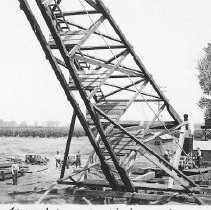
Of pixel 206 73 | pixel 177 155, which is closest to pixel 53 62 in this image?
pixel 177 155

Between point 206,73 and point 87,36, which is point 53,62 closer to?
point 87,36

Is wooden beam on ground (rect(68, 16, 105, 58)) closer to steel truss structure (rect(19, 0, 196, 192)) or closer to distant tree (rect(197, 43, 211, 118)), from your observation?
steel truss structure (rect(19, 0, 196, 192))

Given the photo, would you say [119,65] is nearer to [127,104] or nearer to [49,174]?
[127,104]

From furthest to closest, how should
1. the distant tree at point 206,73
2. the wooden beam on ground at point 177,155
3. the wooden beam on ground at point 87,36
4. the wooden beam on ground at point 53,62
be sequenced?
the distant tree at point 206,73 < the wooden beam on ground at point 177,155 < the wooden beam on ground at point 87,36 < the wooden beam on ground at point 53,62

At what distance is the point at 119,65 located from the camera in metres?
9.22

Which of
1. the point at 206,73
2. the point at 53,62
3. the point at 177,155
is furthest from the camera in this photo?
the point at 206,73

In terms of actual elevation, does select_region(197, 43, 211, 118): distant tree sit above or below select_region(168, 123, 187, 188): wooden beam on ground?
above

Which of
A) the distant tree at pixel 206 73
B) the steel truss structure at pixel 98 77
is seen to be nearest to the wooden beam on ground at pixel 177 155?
the steel truss structure at pixel 98 77

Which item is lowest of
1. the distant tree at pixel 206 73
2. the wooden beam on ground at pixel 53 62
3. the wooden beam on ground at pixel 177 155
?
the wooden beam on ground at pixel 177 155

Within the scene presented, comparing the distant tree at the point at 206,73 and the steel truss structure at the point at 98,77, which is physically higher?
the distant tree at the point at 206,73

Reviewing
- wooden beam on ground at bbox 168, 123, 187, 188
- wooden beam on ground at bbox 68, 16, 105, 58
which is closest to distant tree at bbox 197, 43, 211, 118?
wooden beam on ground at bbox 168, 123, 187, 188

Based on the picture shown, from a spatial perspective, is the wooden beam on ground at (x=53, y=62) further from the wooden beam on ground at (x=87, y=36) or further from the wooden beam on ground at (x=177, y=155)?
the wooden beam on ground at (x=177, y=155)

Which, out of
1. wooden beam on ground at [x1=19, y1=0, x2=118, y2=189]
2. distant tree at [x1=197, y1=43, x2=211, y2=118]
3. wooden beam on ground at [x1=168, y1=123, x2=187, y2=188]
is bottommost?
wooden beam on ground at [x1=168, y1=123, x2=187, y2=188]

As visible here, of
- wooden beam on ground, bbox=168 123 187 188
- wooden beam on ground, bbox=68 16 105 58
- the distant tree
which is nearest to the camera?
wooden beam on ground, bbox=68 16 105 58
